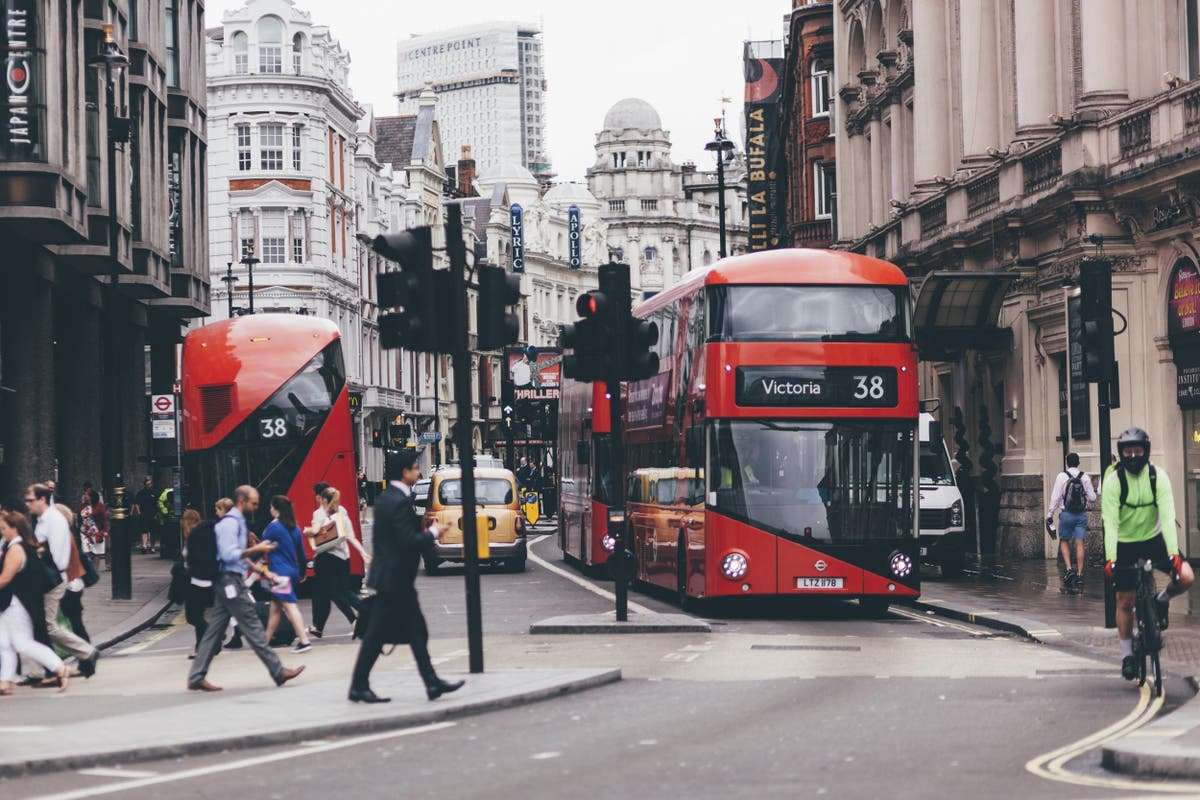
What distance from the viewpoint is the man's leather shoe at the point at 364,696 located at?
13977mm

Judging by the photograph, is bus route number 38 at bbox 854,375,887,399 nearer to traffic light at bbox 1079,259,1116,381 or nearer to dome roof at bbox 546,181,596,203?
traffic light at bbox 1079,259,1116,381

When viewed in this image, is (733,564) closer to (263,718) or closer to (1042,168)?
(263,718)

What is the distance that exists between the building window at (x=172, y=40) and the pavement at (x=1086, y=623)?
84.7ft

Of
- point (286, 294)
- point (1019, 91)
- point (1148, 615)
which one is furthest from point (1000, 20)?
point (286, 294)

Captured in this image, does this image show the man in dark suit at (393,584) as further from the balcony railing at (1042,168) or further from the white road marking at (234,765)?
the balcony railing at (1042,168)

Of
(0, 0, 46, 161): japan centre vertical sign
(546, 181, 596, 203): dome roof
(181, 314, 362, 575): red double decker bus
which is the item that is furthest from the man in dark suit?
(546, 181, 596, 203): dome roof

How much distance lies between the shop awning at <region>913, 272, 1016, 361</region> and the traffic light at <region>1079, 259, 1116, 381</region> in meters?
16.5

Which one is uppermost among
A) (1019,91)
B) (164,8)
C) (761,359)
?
(164,8)

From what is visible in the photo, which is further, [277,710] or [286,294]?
[286,294]

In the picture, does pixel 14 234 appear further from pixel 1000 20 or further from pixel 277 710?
pixel 277 710

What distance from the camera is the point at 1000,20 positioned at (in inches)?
1592

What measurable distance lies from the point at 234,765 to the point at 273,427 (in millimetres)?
17879

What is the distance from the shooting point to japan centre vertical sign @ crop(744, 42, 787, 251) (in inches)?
2793

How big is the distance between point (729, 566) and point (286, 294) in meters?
63.2
